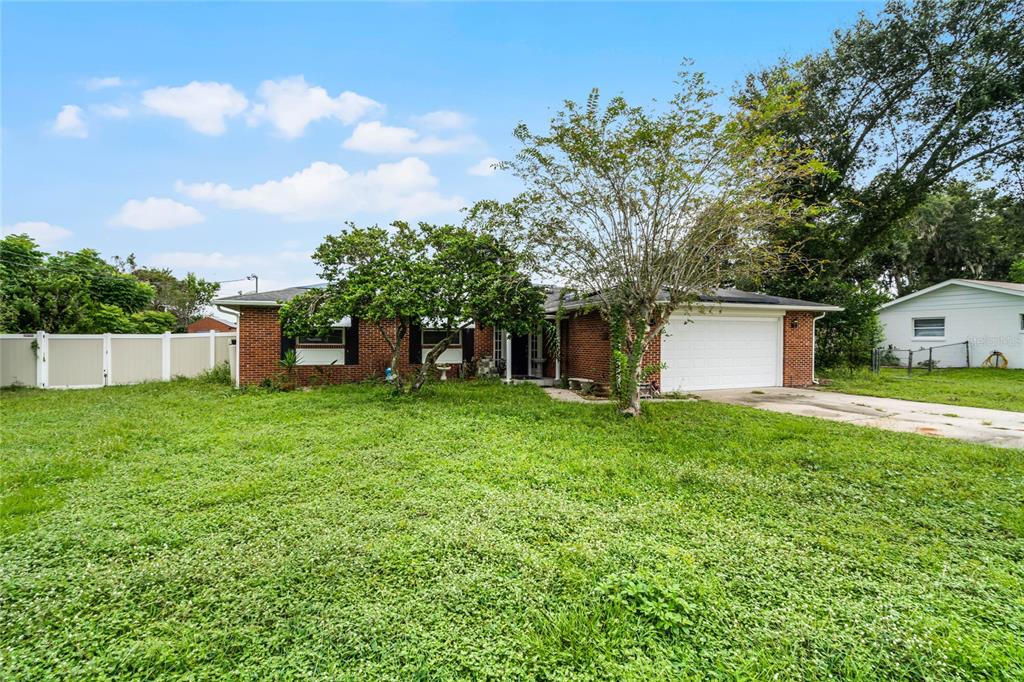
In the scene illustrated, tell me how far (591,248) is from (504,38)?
4928 mm

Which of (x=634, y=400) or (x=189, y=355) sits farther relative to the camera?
(x=189, y=355)

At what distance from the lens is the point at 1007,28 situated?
1107 centimetres

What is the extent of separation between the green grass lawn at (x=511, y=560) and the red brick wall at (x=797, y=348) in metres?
6.39

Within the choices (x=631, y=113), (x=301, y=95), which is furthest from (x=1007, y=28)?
(x=301, y=95)

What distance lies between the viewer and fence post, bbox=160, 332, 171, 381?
11.8m

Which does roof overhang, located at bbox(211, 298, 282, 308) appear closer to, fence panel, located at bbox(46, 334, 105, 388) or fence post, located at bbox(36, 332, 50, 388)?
fence panel, located at bbox(46, 334, 105, 388)

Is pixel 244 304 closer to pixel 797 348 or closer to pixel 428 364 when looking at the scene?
pixel 428 364

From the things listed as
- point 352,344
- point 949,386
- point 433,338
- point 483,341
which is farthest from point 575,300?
point 949,386

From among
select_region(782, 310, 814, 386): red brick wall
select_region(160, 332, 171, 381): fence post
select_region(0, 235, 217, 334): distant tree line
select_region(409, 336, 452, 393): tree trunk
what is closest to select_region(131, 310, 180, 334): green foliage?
select_region(0, 235, 217, 334): distant tree line

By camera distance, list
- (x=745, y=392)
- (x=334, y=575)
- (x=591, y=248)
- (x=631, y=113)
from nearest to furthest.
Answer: (x=334, y=575)
(x=631, y=113)
(x=591, y=248)
(x=745, y=392)

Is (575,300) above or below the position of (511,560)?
above

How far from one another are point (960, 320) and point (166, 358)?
26953 millimetres

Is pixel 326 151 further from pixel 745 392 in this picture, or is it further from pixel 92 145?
pixel 745 392

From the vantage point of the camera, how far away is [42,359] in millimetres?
10766
